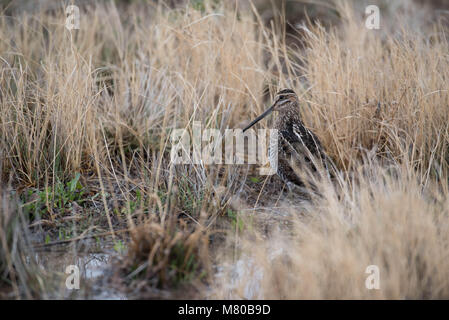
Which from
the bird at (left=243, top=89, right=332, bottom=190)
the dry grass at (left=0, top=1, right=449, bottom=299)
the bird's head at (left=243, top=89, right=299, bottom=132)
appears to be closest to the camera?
the dry grass at (left=0, top=1, right=449, bottom=299)

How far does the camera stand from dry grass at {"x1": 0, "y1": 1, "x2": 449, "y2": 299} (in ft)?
12.0

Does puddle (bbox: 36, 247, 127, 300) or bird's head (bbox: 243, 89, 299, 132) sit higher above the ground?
bird's head (bbox: 243, 89, 299, 132)

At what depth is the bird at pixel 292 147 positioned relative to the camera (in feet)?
16.3

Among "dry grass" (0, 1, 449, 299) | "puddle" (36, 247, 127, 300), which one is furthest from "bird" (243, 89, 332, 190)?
"puddle" (36, 247, 127, 300)

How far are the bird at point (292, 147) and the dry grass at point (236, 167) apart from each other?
0.24m

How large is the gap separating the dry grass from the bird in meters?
0.24

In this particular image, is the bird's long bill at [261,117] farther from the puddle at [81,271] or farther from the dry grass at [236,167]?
the puddle at [81,271]

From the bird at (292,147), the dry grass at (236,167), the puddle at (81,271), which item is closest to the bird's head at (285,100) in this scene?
the bird at (292,147)

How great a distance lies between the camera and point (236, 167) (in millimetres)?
5242

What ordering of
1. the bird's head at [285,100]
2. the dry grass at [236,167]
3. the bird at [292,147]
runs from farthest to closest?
the bird's head at [285,100], the bird at [292,147], the dry grass at [236,167]

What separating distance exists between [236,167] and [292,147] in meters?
0.58

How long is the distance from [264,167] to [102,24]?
3690 mm

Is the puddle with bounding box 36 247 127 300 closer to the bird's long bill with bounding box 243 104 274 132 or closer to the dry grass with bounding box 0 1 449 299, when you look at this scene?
the dry grass with bounding box 0 1 449 299

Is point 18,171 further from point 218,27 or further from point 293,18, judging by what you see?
point 293,18
